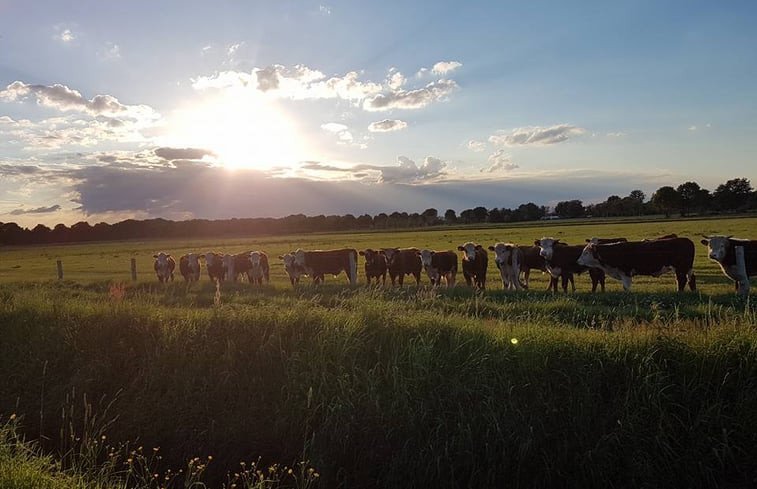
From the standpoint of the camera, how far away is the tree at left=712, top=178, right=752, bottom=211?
4491 inches

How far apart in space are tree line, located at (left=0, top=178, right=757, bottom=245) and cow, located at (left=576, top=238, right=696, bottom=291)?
95.3 metres

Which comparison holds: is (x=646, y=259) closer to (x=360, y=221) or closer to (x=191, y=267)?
(x=191, y=267)

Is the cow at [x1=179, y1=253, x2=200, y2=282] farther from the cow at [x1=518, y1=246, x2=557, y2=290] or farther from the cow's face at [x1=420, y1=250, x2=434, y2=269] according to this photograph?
the cow at [x1=518, y1=246, x2=557, y2=290]

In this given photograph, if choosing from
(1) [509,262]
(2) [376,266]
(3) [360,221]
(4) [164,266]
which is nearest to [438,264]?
(2) [376,266]

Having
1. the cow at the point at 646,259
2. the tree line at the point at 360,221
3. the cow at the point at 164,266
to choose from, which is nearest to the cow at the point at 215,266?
the cow at the point at 164,266

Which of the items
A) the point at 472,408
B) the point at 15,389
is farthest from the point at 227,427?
the point at 15,389

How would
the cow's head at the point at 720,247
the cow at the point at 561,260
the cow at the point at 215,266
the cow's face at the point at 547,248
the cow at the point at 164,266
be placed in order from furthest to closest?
the cow at the point at 164,266 → the cow at the point at 215,266 → the cow's face at the point at 547,248 → the cow at the point at 561,260 → the cow's head at the point at 720,247

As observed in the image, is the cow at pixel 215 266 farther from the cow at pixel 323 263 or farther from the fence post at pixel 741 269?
the fence post at pixel 741 269

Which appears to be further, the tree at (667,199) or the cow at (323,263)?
the tree at (667,199)

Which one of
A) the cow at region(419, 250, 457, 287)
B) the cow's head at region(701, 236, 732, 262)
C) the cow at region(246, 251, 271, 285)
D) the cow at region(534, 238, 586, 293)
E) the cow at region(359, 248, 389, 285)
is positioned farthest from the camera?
the cow at region(246, 251, 271, 285)

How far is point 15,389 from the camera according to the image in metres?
8.27

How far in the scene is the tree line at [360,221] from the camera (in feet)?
375

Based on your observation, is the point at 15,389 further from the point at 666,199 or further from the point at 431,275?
the point at 666,199

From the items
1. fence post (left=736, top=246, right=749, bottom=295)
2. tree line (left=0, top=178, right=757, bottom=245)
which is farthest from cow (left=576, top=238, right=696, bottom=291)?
tree line (left=0, top=178, right=757, bottom=245)
